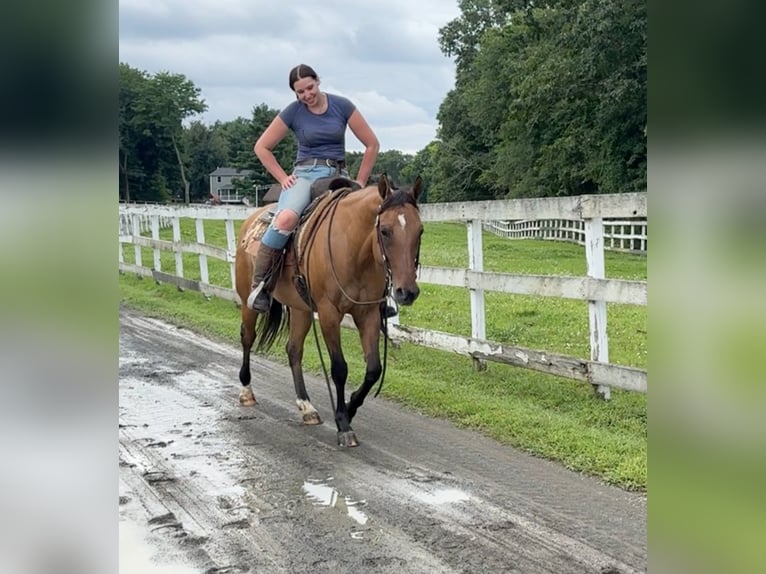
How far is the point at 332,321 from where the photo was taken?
16.4 feet

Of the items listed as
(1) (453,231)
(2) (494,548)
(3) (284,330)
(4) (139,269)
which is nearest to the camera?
(2) (494,548)

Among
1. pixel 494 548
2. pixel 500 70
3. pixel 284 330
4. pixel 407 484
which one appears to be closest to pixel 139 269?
pixel 284 330

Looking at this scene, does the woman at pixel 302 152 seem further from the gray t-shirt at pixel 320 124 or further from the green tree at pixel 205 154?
the green tree at pixel 205 154

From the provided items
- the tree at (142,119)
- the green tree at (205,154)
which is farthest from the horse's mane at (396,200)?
the green tree at (205,154)

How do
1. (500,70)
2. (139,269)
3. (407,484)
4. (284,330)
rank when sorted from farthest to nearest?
(500,70), (139,269), (284,330), (407,484)

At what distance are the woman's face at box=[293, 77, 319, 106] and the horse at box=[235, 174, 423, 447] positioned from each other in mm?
721

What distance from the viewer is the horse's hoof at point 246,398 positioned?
588cm

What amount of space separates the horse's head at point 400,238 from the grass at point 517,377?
1.34 m

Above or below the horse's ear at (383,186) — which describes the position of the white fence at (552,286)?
below

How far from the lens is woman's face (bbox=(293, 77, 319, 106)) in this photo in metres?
5.11

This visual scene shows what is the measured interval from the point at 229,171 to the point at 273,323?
78224mm

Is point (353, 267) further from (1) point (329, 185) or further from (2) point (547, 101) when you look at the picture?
(2) point (547, 101)
